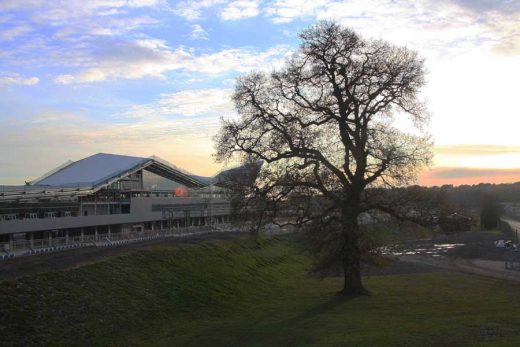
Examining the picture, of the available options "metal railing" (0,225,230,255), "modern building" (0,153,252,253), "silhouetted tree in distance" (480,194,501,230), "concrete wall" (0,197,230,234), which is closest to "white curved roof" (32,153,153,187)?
"modern building" (0,153,252,253)

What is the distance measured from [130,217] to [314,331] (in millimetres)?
71526

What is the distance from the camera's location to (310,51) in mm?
28000

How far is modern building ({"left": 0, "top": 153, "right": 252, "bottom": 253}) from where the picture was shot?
202 ft

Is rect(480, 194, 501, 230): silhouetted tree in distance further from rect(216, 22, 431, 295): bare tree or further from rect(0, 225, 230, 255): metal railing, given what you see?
rect(216, 22, 431, 295): bare tree

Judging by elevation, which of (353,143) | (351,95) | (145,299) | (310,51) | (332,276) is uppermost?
(310,51)

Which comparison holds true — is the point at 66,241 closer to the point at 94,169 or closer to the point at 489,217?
the point at 94,169

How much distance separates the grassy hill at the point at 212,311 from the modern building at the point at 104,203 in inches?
281

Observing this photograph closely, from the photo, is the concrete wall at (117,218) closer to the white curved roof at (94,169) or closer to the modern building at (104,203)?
the modern building at (104,203)

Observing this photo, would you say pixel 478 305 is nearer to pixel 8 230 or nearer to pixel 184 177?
pixel 8 230

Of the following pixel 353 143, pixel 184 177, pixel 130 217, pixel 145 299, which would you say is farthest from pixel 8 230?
pixel 184 177

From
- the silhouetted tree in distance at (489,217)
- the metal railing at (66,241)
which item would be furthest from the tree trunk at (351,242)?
the silhouetted tree in distance at (489,217)

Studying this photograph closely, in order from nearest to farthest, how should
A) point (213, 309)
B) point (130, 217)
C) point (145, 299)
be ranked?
point (145, 299) → point (213, 309) → point (130, 217)

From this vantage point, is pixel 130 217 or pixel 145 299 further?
pixel 130 217

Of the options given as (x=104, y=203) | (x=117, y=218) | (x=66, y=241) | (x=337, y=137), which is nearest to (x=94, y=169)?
(x=104, y=203)
